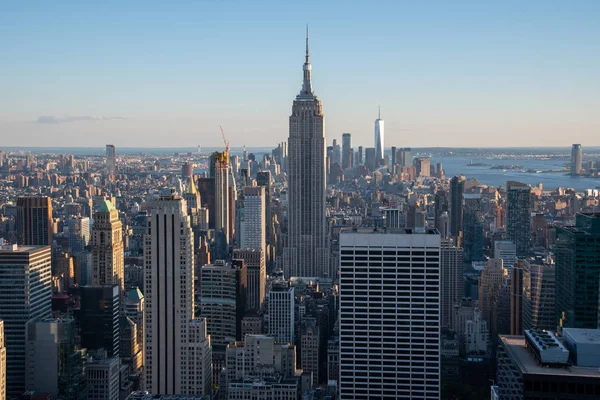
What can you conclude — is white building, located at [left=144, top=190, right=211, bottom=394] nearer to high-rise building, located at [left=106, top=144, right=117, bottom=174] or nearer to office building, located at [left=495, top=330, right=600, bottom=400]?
office building, located at [left=495, top=330, right=600, bottom=400]

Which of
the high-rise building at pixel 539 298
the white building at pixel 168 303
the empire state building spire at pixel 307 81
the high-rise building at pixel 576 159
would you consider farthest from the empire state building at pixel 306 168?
the white building at pixel 168 303

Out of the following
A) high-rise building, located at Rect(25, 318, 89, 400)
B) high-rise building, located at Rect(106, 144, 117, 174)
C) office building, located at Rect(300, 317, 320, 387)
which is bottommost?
office building, located at Rect(300, 317, 320, 387)

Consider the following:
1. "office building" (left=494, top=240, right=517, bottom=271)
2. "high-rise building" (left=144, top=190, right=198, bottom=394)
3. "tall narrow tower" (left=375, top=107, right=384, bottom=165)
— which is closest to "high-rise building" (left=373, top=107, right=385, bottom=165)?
"tall narrow tower" (left=375, top=107, right=384, bottom=165)

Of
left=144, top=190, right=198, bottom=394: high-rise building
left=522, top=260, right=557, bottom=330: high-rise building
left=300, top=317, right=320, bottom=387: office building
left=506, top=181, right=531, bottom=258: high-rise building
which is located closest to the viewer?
left=144, top=190, right=198, bottom=394: high-rise building

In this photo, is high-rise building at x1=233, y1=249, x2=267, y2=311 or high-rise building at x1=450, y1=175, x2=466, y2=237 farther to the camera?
high-rise building at x1=450, y1=175, x2=466, y2=237

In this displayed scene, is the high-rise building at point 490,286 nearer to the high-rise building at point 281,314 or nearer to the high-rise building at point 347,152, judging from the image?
the high-rise building at point 281,314

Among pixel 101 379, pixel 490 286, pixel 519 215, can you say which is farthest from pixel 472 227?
pixel 101 379

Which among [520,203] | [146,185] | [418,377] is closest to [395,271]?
[418,377]
